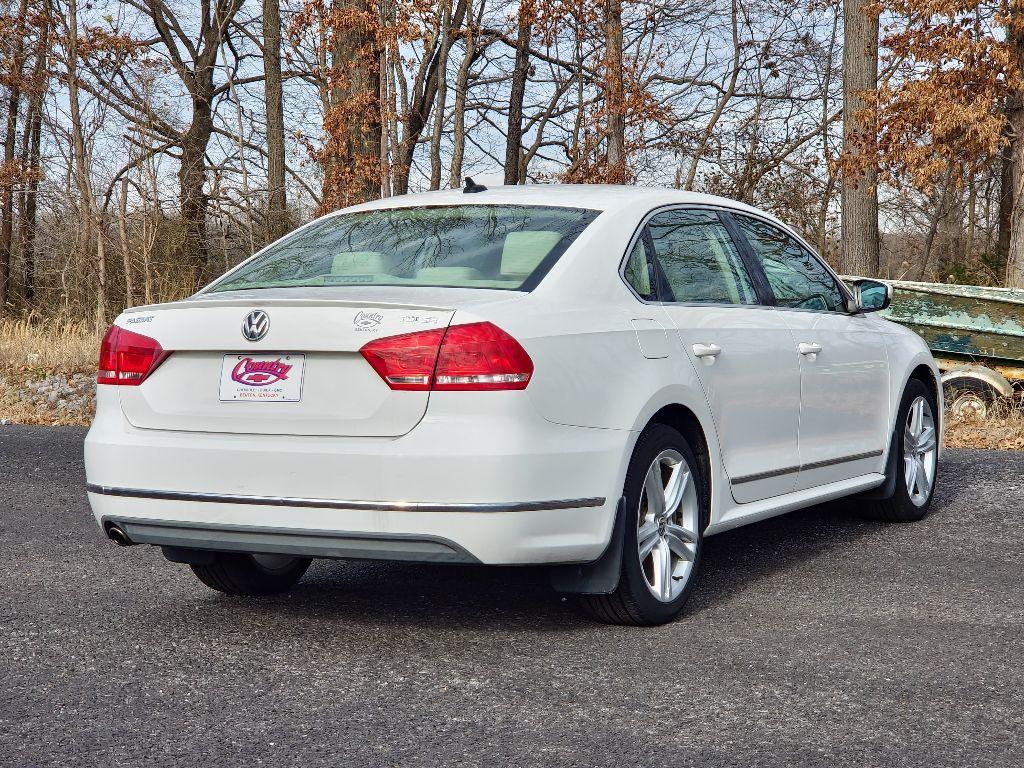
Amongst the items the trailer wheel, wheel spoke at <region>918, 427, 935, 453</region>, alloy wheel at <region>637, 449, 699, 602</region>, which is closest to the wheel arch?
alloy wheel at <region>637, 449, 699, 602</region>

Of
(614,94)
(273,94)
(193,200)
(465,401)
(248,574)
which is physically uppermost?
(273,94)

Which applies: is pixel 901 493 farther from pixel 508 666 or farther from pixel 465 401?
pixel 465 401

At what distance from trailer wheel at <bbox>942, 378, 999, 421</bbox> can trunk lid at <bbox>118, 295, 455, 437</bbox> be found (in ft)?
28.9

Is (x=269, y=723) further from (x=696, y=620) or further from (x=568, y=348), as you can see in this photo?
(x=696, y=620)

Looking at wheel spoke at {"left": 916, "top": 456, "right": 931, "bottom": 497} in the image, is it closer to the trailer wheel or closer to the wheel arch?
the wheel arch

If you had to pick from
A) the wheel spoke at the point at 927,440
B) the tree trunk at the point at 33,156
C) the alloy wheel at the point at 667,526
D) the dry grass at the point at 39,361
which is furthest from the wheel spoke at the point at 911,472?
the tree trunk at the point at 33,156

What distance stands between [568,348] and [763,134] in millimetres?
22149

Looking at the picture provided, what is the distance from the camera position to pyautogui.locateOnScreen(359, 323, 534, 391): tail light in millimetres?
4020

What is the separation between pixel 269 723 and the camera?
11.8 ft

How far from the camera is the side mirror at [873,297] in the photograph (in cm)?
677

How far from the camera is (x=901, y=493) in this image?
701 centimetres

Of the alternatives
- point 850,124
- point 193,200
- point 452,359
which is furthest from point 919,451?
point 193,200

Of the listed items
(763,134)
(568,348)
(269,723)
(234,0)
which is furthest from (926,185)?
(234,0)

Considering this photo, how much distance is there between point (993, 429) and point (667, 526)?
286 inches
